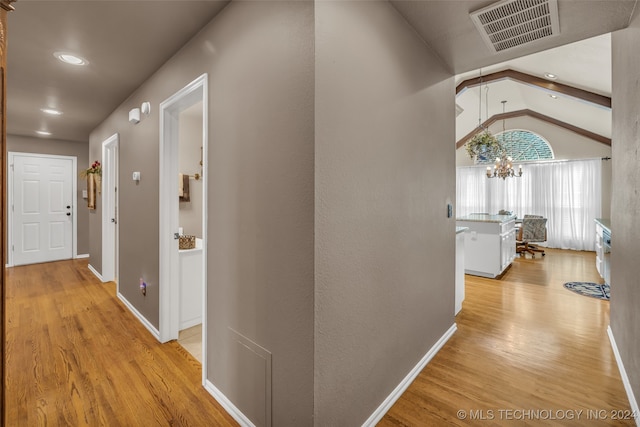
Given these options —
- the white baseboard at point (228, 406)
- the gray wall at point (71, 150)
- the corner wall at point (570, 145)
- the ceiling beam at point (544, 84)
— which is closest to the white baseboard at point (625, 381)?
the white baseboard at point (228, 406)

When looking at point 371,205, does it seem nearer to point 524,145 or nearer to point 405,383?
point 405,383

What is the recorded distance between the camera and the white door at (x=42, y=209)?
5.58m

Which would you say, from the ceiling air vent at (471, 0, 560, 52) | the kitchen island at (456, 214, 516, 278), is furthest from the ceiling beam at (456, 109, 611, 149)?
the ceiling air vent at (471, 0, 560, 52)

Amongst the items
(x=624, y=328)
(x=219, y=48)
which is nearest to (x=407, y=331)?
(x=624, y=328)

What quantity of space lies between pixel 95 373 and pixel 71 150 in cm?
590

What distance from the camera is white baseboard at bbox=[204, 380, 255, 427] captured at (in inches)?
66.7

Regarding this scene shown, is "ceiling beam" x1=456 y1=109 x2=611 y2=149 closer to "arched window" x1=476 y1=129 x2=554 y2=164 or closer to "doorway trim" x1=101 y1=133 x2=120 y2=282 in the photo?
"arched window" x1=476 y1=129 x2=554 y2=164

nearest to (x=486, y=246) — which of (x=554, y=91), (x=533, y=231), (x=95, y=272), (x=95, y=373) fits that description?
(x=533, y=231)

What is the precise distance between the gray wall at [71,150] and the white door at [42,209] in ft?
0.44

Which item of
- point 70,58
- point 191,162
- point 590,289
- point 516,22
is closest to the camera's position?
point 516,22

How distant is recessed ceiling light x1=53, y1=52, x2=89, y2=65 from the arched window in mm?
8392

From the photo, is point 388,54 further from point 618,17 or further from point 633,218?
point 633,218

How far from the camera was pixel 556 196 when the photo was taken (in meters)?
7.77

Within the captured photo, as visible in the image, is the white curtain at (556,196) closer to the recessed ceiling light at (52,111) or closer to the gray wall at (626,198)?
the gray wall at (626,198)
